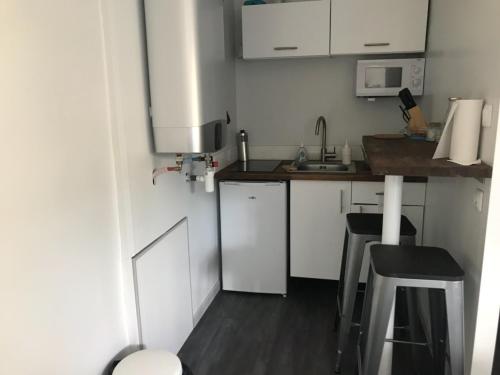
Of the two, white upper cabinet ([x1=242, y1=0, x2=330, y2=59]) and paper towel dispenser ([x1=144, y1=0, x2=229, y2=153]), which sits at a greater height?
white upper cabinet ([x1=242, y1=0, x2=330, y2=59])

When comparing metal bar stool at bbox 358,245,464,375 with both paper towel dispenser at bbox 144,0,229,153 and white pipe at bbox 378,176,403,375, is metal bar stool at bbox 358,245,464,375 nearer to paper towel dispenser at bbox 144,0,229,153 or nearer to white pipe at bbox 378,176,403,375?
white pipe at bbox 378,176,403,375

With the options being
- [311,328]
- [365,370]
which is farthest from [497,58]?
[311,328]

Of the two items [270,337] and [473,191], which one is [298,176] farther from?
[473,191]

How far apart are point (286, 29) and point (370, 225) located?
5.21 ft

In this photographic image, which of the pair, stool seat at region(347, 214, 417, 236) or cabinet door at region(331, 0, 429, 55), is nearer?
stool seat at region(347, 214, 417, 236)

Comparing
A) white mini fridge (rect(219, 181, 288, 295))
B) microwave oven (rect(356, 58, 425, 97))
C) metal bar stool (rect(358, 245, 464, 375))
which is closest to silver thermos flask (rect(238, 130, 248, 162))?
white mini fridge (rect(219, 181, 288, 295))

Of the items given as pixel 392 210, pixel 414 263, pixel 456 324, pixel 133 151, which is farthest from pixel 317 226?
pixel 133 151

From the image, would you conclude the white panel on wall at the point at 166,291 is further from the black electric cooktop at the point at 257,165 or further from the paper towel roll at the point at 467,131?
the paper towel roll at the point at 467,131

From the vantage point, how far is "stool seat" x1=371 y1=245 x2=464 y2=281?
1561mm

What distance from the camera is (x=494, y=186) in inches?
60.4

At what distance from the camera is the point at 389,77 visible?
2.97 meters

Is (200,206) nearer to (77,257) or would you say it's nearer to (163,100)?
(163,100)

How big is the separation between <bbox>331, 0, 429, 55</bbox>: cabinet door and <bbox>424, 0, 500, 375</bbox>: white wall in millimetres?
450

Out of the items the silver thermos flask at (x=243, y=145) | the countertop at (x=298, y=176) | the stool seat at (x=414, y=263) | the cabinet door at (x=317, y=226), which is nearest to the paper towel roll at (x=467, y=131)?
the stool seat at (x=414, y=263)
